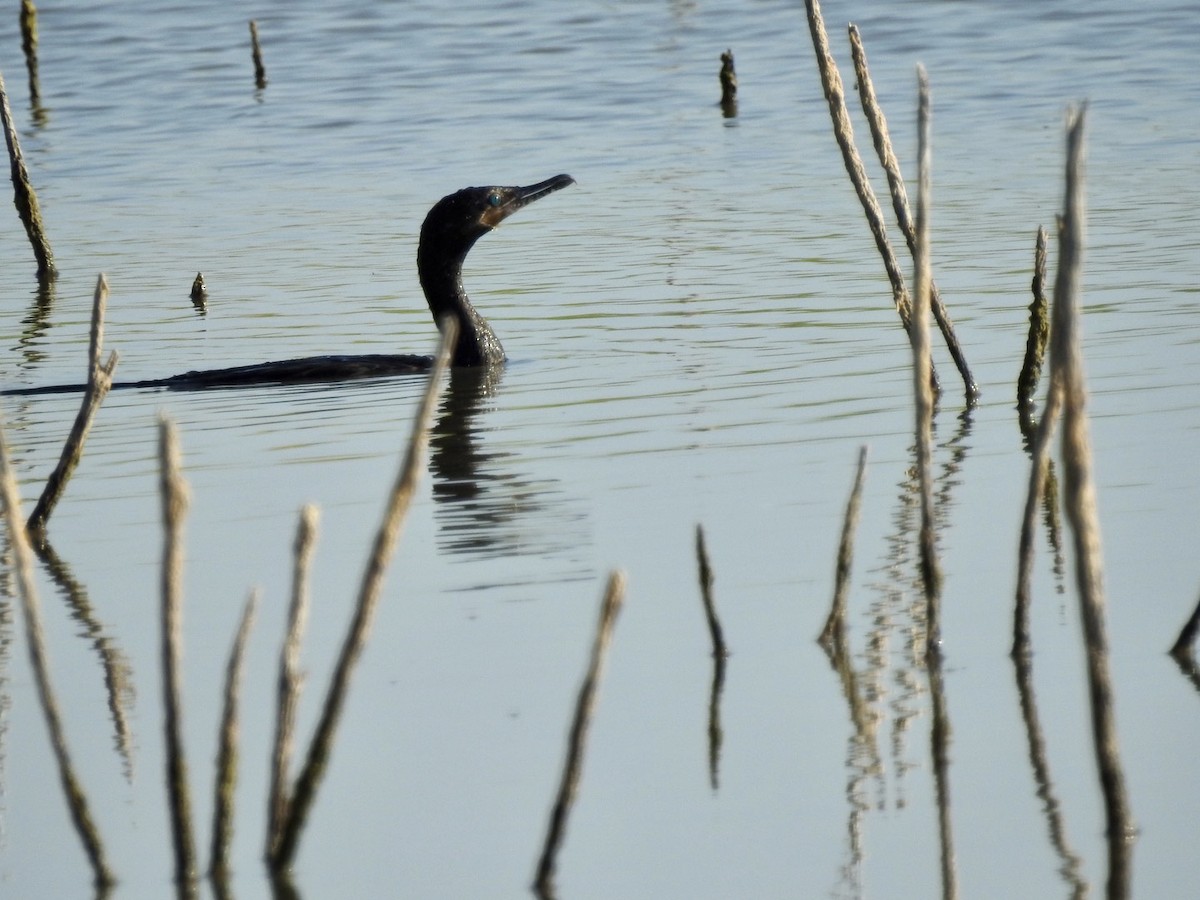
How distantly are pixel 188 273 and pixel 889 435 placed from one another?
7437 millimetres

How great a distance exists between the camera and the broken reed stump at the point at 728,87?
20.4 m

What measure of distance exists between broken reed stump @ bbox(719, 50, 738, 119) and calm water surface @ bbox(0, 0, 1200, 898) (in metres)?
1.93

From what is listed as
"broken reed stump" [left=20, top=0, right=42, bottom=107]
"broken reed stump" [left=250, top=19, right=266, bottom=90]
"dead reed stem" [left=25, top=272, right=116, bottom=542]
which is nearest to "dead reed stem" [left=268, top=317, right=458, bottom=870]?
"dead reed stem" [left=25, top=272, right=116, bottom=542]

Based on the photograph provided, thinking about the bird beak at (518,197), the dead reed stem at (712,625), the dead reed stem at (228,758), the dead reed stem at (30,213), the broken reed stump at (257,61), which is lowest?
the broken reed stump at (257,61)

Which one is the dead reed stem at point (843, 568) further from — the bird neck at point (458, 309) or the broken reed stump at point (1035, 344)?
the bird neck at point (458, 309)

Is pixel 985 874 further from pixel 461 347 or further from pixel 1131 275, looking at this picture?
pixel 1131 275

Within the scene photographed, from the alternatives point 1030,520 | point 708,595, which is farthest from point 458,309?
point 1030,520

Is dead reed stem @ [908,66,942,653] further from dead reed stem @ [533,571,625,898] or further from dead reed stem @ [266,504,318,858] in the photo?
dead reed stem @ [266,504,318,858]

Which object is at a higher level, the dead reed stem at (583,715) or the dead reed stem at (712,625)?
the dead reed stem at (583,715)

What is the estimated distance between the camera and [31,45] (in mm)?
A: 22438

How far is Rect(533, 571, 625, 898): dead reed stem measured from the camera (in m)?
3.39

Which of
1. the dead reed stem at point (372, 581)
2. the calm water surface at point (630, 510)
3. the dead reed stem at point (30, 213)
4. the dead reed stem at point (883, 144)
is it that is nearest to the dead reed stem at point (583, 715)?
the calm water surface at point (630, 510)

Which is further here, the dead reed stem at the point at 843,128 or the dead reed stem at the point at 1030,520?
the dead reed stem at the point at 843,128

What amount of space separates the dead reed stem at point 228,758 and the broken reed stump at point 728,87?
17121 mm
